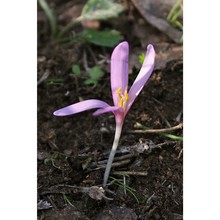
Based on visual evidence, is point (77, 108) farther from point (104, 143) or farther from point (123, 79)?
point (104, 143)

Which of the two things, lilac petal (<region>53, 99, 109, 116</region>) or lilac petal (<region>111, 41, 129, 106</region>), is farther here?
lilac petal (<region>111, 41, 129, 106</region>)

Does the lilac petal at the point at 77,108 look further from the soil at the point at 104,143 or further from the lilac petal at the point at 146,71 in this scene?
the soil at the point at 104,143

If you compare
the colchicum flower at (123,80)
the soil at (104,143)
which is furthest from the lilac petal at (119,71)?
the soil at (104,143)

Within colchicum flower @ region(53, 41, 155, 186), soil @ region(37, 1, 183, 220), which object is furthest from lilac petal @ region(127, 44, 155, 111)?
soil @ region(37, 1, 183, 220)

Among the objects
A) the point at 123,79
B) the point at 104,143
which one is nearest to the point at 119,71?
the point at 123,79

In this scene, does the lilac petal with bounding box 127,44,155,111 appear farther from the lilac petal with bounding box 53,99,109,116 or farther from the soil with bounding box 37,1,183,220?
the soil with bounding box 37,1,183,220

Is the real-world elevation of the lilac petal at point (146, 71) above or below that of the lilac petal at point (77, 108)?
above
